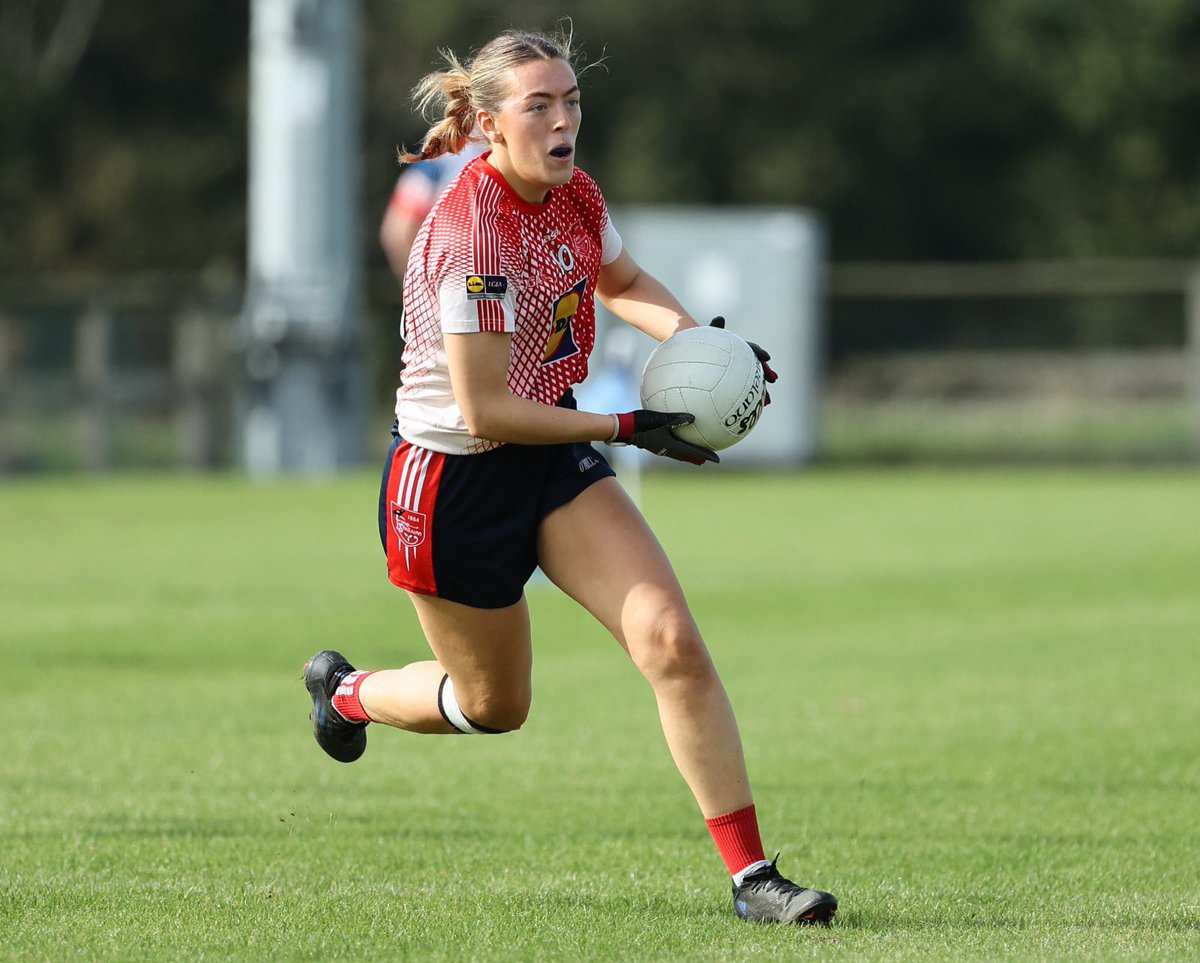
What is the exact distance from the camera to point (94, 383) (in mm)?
26172

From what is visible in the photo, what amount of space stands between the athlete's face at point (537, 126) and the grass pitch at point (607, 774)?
1871 millimetres

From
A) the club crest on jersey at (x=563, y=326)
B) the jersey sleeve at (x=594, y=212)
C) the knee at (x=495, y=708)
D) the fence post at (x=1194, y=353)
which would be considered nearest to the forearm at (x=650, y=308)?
the jersey sleeve at (x=594, y=212)

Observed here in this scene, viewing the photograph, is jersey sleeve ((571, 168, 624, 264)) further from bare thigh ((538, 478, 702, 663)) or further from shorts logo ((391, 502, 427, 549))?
shorts logo ((391, 502, 427, 549))

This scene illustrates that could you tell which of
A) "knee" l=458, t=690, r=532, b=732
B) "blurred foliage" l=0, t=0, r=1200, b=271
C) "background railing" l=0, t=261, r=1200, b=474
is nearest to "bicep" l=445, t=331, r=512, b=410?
"knee" l=458, t=690, r=532, b=732

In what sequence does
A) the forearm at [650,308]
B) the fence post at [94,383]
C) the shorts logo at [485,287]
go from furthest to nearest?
the fence post at [94,383]
the forearm at [650,308]
the shorts logo at [485,287]

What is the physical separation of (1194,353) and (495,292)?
2509cm

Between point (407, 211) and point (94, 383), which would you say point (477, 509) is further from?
point (94, 383)

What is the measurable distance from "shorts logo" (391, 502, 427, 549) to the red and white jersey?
0.18m

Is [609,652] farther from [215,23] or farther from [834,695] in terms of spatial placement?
[215,23]

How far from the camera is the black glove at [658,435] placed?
16.4 ft

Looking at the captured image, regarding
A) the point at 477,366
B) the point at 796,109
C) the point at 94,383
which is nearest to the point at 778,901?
the point at 477,366

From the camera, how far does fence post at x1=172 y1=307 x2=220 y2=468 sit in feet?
87.0

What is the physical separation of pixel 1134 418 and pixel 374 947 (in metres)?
24.9

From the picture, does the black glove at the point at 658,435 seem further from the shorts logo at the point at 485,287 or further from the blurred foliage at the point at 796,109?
the blurred foliage at the point at 796,109
